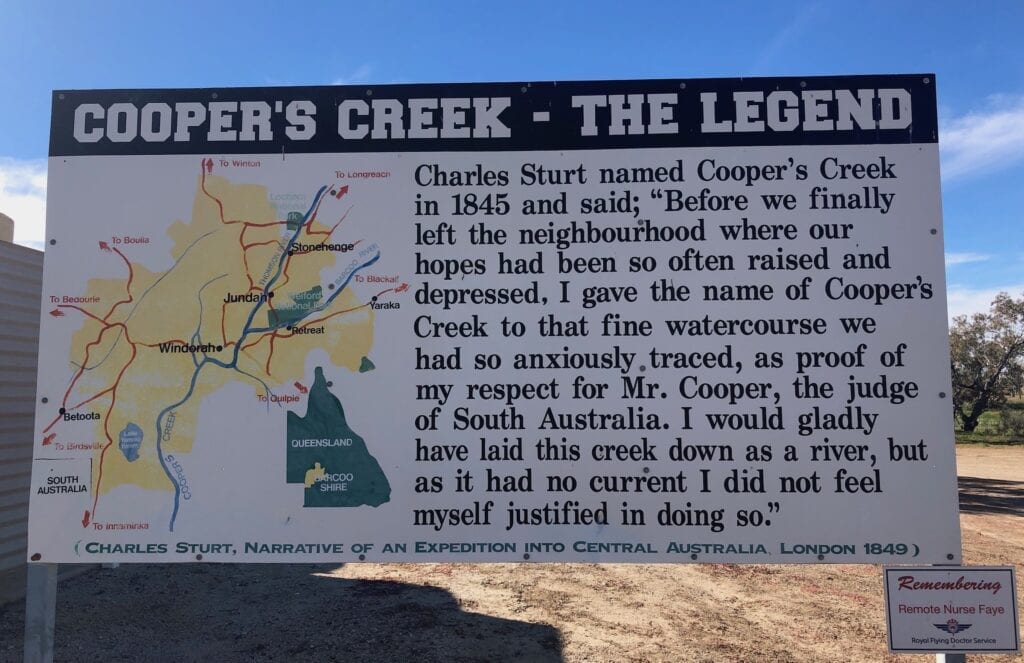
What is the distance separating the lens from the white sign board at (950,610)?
3.01m

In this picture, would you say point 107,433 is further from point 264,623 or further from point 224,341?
point 264,623

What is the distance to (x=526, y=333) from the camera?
10.8ft

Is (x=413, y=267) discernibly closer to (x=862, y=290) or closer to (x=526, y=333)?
→ (x=526, y=333)

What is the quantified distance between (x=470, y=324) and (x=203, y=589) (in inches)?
190

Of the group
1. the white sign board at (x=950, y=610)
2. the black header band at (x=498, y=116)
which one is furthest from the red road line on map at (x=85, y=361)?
the white sign board at (x=950, y=610)

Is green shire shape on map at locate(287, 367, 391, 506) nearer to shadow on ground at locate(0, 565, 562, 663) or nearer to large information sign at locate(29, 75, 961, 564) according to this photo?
large information sign at locate(29, 75, 961, 564)

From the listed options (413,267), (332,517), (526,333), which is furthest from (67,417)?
(526,333)

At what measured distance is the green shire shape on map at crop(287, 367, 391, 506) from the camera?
10.7ft

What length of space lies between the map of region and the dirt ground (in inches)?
86.6

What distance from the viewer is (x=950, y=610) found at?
9.95 feet

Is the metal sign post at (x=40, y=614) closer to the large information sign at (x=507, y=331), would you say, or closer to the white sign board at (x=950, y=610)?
the large information sign at (x=507, y=331)

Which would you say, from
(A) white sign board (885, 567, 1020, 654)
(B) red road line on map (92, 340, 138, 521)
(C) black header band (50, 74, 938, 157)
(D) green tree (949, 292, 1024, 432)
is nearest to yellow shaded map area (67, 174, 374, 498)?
(B) red road line on map (92, 340, 138, 521)

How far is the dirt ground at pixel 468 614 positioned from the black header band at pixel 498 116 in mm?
3689

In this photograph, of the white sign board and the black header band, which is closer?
the white sign board
